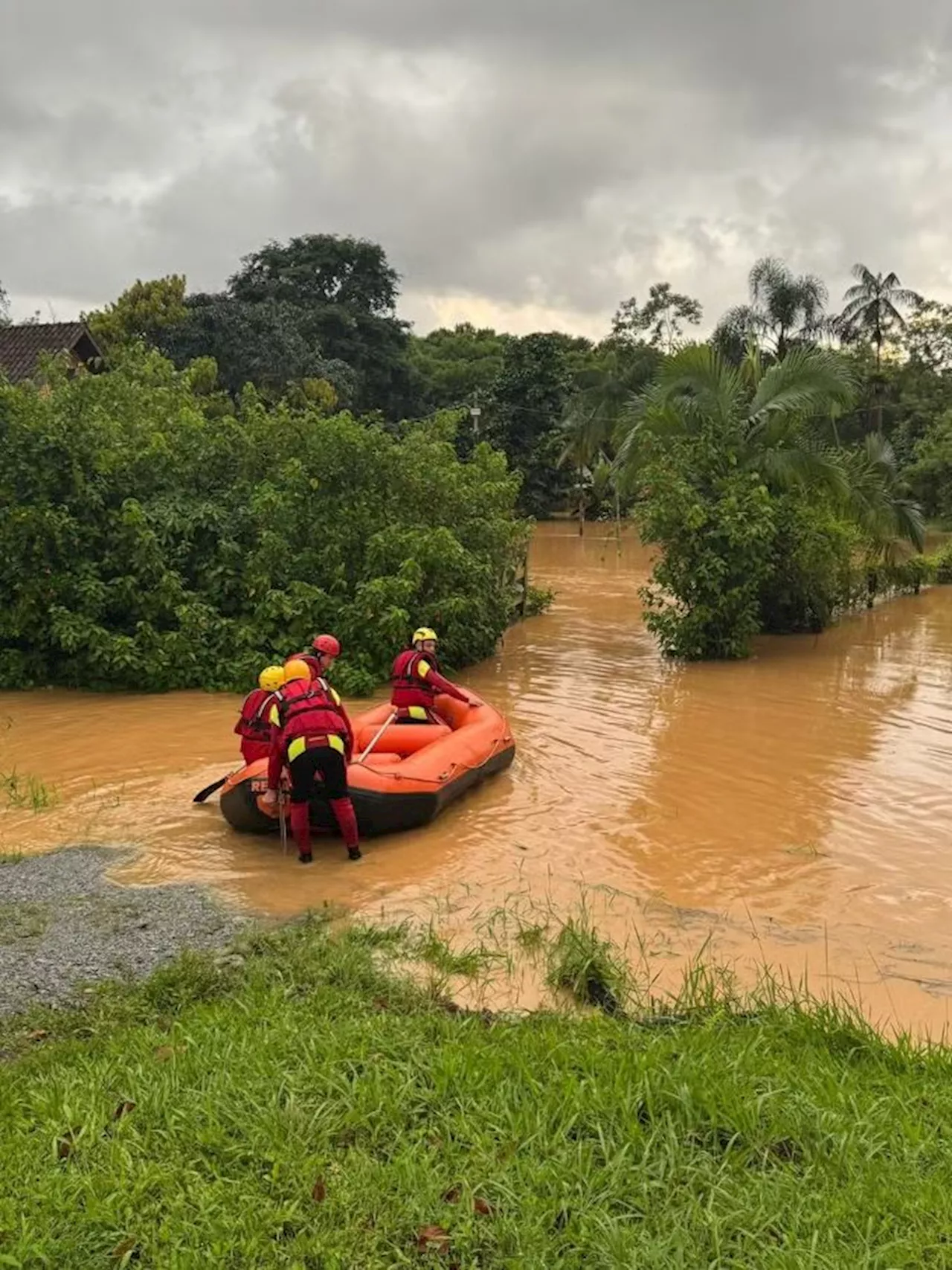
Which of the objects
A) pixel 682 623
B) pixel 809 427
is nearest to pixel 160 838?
pixel 682 623

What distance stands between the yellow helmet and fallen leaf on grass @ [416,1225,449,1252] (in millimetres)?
4654

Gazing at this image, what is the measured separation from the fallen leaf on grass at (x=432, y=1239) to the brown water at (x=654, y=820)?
2773 millimetres

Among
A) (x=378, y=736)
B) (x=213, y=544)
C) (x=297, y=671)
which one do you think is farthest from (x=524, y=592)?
(x=297, y=671)

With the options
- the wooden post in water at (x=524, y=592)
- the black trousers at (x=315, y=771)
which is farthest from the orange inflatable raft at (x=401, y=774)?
the wooden post in water at (x=524, y=592)

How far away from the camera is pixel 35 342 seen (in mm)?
26219

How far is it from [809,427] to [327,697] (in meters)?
12.2

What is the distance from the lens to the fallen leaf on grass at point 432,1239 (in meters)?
2.77

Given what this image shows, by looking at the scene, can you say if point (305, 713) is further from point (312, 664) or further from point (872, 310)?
point (872, 310)

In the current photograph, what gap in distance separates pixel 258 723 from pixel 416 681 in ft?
5.56

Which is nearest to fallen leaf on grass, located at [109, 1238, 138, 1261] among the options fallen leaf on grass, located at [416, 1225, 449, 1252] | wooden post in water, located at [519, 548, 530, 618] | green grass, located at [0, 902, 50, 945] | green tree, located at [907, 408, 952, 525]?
fallen leaf on grass, located at [416, 1225, 449, 1252]

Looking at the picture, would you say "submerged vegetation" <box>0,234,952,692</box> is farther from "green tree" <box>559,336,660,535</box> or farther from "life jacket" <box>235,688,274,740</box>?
"green tree" <box>559,336,660,535</box>

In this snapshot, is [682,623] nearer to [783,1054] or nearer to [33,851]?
[33,851]

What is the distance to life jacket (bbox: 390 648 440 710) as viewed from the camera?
30.3 feet

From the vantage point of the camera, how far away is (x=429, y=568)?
13.3 meters
